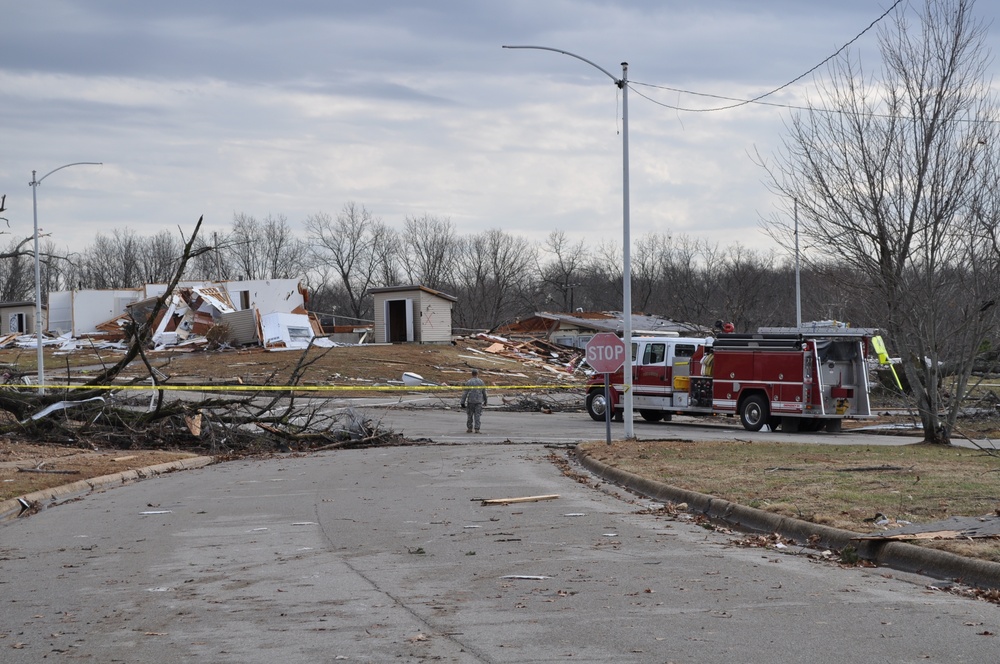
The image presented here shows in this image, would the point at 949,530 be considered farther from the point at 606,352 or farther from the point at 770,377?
the point at 770,377

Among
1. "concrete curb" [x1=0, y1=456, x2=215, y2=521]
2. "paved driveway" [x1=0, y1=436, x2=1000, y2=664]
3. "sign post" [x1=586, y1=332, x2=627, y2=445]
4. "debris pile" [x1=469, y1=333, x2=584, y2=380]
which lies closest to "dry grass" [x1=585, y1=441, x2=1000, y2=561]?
"paved driveway" [x1=0, y1=436, x2=1000, y2=664]

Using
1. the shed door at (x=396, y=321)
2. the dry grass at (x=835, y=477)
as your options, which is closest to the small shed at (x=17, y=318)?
the shed door at (x=396, y=321)

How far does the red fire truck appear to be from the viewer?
88.4ft

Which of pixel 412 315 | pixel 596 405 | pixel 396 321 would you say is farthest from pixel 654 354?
pixel 396 321

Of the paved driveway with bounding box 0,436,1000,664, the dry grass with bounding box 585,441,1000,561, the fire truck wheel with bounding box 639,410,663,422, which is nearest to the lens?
the paved driveway with bounding box 0,436,1000,664

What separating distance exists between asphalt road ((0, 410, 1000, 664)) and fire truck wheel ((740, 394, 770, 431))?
14878 mm

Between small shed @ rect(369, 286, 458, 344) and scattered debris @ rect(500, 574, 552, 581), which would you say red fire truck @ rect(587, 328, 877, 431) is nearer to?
scattered debris @ rect(500, 574, 552, 581)

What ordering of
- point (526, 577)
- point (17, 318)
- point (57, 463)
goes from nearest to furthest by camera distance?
point (526, 577) → point (57, 463) → point (17, 318)

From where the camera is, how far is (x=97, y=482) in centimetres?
1650

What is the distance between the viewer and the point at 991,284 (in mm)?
20266

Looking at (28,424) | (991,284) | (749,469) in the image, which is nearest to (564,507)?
(749,469)

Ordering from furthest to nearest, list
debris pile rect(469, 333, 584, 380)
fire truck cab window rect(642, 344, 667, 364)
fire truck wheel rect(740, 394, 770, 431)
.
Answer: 1. debris pile rect(469, 333, 584, 380)
2. fire truck cab window rect(642, 344, 667, 364)
3. fire truck wheel rect(740, 394, 770, 431)

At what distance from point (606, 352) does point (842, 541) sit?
11.2 m

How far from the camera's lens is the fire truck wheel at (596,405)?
30891 millimetres
